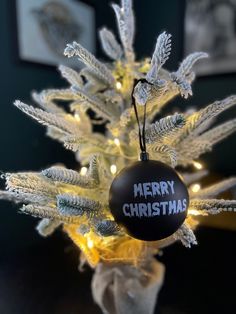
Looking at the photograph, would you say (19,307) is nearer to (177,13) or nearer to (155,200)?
(155,200)

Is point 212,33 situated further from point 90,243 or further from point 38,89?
point 90,243

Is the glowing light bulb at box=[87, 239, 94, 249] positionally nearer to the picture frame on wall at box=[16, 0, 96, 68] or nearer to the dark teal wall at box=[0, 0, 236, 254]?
the dark teal wall at box=[0, 0, 236, 254]

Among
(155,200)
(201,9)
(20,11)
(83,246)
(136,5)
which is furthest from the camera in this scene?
(136,5)

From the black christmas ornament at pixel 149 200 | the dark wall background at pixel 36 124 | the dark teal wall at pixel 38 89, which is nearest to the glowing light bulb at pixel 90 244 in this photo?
the black christmas ornament at pixel 149 200

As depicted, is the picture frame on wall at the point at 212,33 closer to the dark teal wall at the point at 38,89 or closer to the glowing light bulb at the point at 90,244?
the dark teal wall at the point at 38,89

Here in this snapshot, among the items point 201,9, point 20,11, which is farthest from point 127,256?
point 201,9

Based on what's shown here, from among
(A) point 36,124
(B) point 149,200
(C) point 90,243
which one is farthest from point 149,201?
(A) point 36,124
